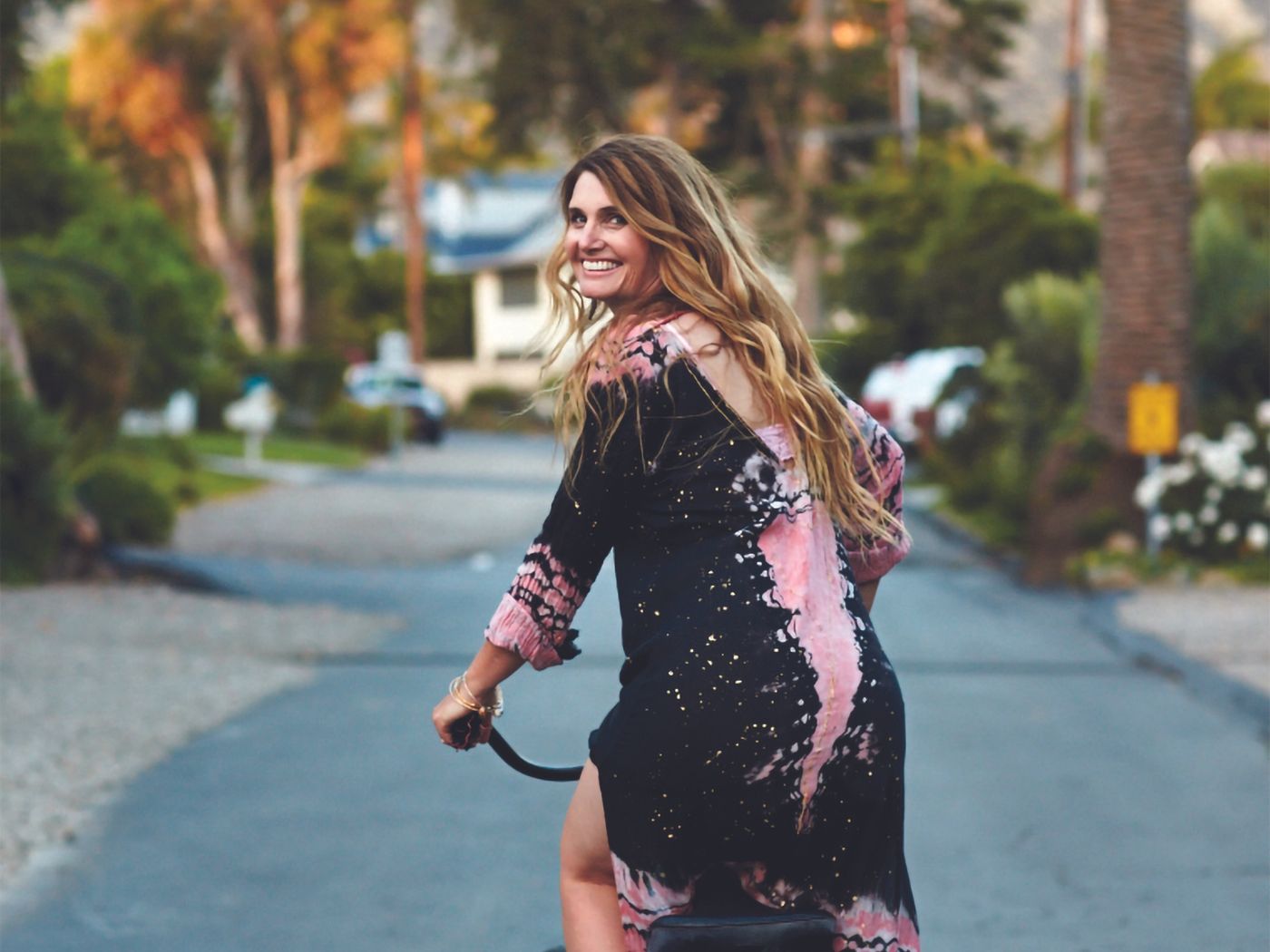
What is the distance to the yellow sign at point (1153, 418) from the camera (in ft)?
51.6

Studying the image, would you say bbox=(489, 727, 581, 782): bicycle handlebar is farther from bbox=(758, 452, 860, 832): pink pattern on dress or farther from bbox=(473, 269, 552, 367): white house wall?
bbox=(473, 269, 552, 367): white house wall

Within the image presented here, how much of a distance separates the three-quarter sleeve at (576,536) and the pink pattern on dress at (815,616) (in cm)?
24

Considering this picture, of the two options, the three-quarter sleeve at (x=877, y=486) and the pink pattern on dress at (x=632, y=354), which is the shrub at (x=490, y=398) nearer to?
the three-quarter sleeve at (x=877, y=486)

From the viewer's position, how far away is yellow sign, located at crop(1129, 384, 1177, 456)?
15.7m

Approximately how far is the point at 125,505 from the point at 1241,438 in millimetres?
9052

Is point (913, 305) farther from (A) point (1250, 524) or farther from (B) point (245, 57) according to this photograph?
(B) point (245, 57)

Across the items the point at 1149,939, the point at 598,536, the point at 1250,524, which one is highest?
the point at 598,536

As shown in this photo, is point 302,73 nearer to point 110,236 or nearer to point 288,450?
point 288,450

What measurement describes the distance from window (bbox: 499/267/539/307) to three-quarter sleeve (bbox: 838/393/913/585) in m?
80.8

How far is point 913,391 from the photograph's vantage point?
31312 mm

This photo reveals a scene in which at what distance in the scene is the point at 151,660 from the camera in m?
10.9


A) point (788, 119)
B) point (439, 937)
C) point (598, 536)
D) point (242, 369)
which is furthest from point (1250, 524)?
point (242, 369)

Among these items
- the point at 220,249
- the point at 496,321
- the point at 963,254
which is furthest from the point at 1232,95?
the point at 963,254

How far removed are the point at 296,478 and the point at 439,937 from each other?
2622 cm
